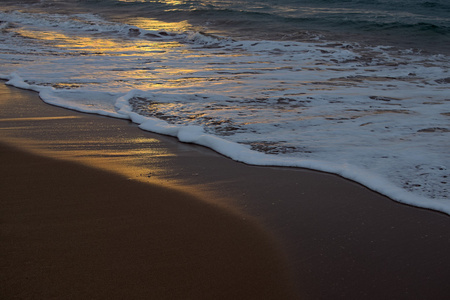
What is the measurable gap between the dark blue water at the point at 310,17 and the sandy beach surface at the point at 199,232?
426 inches

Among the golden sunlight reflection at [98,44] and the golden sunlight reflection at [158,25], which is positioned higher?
the golden sunlight reflection at [158,25]

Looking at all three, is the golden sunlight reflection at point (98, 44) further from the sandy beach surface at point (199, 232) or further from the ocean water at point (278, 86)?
the sandy beach surface at point (199, 232)

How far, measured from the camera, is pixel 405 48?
490 inches

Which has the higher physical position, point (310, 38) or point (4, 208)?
point (310, 38)

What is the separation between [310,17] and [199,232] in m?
17.1

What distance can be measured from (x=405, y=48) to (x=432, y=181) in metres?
10.3

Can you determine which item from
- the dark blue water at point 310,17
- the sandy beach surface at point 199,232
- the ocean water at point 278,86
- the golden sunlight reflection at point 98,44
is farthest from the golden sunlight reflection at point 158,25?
the sandy beach surface at point 199,232

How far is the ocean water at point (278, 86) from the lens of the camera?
12.5 ft

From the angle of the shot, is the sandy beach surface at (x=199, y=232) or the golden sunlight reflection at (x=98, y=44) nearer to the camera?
the sandy beach surface at (x=199, y=232)

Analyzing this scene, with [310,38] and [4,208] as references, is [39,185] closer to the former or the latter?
[4,208]

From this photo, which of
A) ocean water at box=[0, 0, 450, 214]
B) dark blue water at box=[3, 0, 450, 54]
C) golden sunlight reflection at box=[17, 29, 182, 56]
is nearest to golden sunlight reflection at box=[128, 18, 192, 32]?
ocean water at box=[0, 0, 450, 214]

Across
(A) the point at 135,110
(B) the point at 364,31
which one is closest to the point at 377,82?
(A) the point at 135,110

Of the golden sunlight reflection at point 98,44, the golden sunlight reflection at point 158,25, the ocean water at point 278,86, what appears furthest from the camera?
the golden sunlight reflection at point 158,25

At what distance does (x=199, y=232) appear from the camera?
2541 mm
